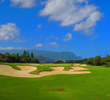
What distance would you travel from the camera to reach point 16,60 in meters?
76.8

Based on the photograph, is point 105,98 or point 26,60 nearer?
point 105,98

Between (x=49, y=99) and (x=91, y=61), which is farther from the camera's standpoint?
(x=91, y=61)

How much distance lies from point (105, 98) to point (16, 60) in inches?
2798

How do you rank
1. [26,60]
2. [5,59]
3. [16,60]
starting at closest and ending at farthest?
1. [5,59]
2. [16,60]
3. [26,60]

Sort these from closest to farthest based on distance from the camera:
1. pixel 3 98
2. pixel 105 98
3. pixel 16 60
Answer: pixel 3 98 → pixel 105 98 → pixel 16 60

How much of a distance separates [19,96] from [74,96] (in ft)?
12.4

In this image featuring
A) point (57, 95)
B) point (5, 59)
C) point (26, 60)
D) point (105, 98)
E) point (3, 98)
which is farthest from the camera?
point (26, 60)

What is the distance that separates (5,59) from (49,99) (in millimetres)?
66304

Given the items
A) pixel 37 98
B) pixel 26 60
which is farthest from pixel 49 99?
pixel 26 60

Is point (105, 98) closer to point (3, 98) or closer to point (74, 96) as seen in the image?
point (74, 96)

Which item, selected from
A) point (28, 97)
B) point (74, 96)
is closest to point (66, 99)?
point (74, 96)

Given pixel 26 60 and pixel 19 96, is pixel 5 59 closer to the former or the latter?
pixel 26 60

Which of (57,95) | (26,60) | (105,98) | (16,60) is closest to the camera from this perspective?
(105,98)

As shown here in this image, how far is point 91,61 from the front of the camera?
84312mm
